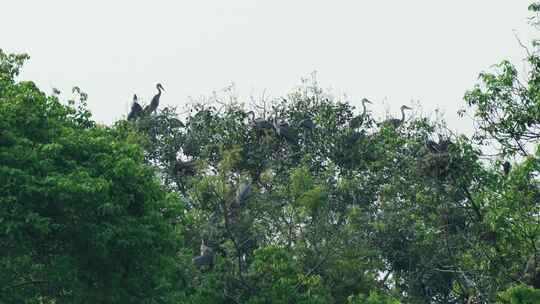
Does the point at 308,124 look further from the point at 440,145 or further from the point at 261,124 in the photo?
the point at 440,145

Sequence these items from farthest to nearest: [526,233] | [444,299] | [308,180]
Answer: [444,299] → [308,180] → [526,233]

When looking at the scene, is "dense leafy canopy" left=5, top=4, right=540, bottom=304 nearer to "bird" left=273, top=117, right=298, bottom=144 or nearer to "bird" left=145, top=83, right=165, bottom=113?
"bird" left=273, top=117, right=298, bottom=144

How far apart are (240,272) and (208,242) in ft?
7.93

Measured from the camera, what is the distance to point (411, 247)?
31.2m

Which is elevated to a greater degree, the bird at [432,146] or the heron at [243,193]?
the bird at [432,146]

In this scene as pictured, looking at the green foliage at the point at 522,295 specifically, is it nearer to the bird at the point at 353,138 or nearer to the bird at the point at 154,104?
the bird at the point at 353,138

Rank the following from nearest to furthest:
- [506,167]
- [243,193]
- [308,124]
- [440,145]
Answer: [506,167] < [243,193] < [440,145] < [308,124]

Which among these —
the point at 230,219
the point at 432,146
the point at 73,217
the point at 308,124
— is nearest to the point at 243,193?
the point at 230,219

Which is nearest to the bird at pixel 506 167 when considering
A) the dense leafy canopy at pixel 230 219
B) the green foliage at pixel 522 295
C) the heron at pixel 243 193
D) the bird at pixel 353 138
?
the dense leafy canopy at pixel 230 219

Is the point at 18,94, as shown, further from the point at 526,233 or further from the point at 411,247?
the point at 411,247

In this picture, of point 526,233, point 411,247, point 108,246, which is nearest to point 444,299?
point 411,247

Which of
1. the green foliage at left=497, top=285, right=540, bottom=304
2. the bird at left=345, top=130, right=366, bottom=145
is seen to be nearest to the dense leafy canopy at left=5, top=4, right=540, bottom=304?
the green foliage at left=497, top=285, right=540, bottom=304

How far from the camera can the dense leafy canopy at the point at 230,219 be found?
20422mm

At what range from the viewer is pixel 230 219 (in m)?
Answer: 24.8
